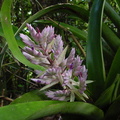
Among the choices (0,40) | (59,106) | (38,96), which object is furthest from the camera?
(0,40)

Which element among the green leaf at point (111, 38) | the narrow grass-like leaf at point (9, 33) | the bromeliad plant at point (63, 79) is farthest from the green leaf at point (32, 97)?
the green leaf at point (111, 38)

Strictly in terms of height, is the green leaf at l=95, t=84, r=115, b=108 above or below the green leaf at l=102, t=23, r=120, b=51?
below

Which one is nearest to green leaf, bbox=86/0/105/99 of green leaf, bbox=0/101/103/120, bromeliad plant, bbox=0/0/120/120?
bromeliad plant, bbox=0/0/120/120

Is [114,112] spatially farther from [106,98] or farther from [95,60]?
[95,60]

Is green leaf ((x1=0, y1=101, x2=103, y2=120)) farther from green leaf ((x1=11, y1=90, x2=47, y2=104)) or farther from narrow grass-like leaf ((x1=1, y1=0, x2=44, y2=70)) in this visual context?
narrow grass-like leaf ((x1=1, y1=0, x2=44, y2=70))

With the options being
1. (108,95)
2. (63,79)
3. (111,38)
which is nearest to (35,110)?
(63,79)

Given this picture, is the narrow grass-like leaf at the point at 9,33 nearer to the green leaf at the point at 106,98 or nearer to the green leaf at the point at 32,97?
the green leaf at the point at 32,97

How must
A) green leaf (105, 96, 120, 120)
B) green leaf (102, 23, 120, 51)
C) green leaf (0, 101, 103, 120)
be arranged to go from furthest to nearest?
green leaf (102, 23, 120, 51) < green leaf (105, 96, 120, 120) < green leaf (0, 101, 103, 120)

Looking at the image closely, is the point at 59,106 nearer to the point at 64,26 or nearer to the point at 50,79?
the point at 50,79

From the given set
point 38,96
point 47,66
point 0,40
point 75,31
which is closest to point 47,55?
point 47,66
